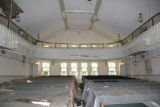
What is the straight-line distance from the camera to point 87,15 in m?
8.12

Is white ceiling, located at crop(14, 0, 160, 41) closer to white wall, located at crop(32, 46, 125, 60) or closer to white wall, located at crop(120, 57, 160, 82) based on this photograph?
white wall, located at crop(32, 46, 125, 60)

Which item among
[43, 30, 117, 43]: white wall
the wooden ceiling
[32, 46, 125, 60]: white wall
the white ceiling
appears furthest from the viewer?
[43, 30, 117, 43]: white wall

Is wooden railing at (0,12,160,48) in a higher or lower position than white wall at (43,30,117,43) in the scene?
lower

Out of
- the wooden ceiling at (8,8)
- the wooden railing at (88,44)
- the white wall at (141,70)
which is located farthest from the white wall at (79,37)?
the wooden ceiling at (8,8)

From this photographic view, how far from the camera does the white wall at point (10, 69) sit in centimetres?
544

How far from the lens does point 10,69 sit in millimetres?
6168

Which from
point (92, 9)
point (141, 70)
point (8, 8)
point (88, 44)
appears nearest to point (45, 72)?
point (88, 44)

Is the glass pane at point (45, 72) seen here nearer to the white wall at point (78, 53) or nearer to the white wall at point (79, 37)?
the white wall at point (78, 53)

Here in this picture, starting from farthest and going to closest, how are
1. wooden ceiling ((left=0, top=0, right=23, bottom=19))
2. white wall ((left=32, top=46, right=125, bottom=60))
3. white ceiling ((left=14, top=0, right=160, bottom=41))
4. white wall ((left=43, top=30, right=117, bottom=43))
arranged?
white wall ((left=43, top=30, right=117, bottom=43)), white wall ((left=32, top=46, right=125, bottom=60)), white ceiling ((left=14, top=0, right=160, bottom=41)), wooden ceiling ((left=0, top=0, right=23, bottom=19))

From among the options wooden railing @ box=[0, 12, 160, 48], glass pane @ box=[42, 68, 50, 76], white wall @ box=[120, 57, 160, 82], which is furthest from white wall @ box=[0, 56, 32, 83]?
white wall @ box=[120, 57, 160, 82]

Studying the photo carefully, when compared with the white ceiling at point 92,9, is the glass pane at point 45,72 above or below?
below

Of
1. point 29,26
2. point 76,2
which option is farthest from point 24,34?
point 76,2

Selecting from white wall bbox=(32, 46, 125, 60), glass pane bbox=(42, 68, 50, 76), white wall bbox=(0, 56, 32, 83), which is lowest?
glass pane bbox=(42, 68, 50, 76)

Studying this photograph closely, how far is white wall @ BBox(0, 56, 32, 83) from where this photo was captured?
544 centimetres
